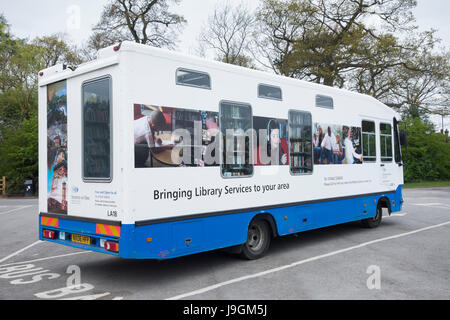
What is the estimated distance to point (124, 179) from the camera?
5.43m

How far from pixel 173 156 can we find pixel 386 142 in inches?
278

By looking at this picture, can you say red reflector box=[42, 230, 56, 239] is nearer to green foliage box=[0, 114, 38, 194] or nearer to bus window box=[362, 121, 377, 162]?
bus window box=[362, 121, 377, 162]

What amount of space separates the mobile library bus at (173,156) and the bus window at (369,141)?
6.36 ft

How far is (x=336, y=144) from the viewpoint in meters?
9.15

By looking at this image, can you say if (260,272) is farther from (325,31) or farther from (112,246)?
(325,31)

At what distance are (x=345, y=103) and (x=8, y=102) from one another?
28208mm

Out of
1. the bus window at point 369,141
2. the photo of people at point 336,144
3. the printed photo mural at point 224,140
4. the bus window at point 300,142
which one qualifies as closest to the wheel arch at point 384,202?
the bus window at point 369,141

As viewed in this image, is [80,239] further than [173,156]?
Yes

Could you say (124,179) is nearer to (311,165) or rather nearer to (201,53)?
(311,165)

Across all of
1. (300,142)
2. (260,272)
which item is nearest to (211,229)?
(260,272)

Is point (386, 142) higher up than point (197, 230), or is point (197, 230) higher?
point (386, 142)

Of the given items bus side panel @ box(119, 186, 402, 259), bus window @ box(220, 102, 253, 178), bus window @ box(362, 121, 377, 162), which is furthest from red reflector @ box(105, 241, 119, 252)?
bus window @ box(362, 121, 377, 162)
